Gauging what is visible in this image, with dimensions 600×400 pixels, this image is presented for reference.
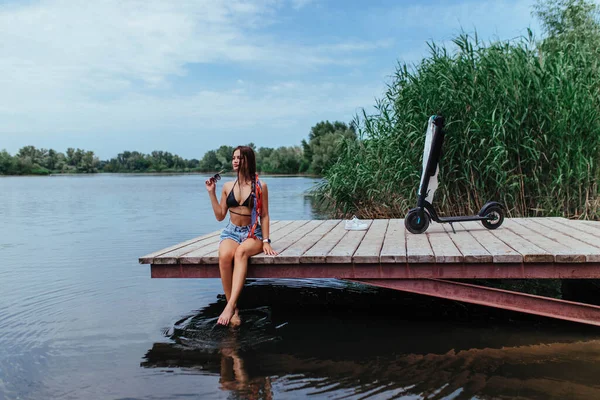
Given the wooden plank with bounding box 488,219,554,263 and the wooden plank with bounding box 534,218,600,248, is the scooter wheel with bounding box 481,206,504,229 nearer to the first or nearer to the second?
the wooden plank with bounding box 488,219,554,263

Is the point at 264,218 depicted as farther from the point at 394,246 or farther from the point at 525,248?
the point at 525,248

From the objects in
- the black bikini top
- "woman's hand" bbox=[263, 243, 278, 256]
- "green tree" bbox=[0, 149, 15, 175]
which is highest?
"green tree" bbox=[0, 149, 15, 175]

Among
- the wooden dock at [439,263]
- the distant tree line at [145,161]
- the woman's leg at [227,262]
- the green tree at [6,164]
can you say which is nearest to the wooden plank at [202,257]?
the wooden dock at [439,263]

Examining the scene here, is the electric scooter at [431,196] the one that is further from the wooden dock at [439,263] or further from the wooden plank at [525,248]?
the wooden dock at [439,263]

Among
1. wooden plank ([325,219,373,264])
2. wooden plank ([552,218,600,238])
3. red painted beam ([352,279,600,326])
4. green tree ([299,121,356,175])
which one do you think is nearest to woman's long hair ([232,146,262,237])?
wooden plank ([325,219,373,264])

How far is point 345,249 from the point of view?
14.9 ft

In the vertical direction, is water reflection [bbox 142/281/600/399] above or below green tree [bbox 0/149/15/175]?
below

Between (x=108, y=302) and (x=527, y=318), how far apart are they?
14.7ft

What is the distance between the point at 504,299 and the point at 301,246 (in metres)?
1.82

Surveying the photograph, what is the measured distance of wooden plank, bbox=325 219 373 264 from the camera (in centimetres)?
423

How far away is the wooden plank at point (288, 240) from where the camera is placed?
14.3 ft

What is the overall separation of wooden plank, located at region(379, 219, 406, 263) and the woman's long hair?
1.16 meters

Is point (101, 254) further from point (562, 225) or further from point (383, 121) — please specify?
point (562, 225)

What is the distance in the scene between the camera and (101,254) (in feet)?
29.9
